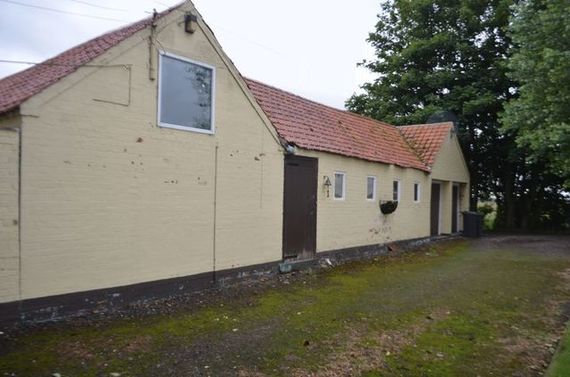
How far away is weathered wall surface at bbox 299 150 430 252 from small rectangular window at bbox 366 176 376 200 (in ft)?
0.53

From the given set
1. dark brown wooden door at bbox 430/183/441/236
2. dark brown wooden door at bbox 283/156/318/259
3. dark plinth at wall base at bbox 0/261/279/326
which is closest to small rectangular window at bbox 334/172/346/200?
dark brown wooden door at bbox 283/156/318/259

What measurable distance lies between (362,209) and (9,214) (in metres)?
10.5

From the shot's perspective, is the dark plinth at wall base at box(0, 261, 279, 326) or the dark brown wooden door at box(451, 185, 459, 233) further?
the dark brown wooden door at box(451, 185, 459, 233)

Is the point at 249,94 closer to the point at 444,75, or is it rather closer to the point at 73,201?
the point at 73,201

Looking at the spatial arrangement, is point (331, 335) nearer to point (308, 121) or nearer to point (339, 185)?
point (339, 185)

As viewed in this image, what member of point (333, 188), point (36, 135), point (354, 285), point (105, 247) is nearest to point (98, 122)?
point (36, 135)

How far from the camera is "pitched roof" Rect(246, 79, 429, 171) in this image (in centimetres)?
1220

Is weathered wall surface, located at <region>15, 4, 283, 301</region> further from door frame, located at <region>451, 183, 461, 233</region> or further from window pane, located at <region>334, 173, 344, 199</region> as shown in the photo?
door frame, located at <region>451, 183, 461, 233</region>

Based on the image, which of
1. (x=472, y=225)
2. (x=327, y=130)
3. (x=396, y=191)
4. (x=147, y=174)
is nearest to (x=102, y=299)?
(x=147, y=174)

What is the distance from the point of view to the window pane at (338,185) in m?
13.2

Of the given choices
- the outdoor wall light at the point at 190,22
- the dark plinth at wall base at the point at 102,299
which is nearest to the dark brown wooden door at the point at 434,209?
the dark plinth at wall base at the point at 102,299

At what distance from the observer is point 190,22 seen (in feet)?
28.5

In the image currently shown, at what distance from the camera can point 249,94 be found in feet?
32.9

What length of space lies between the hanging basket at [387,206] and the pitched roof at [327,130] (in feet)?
4.87
